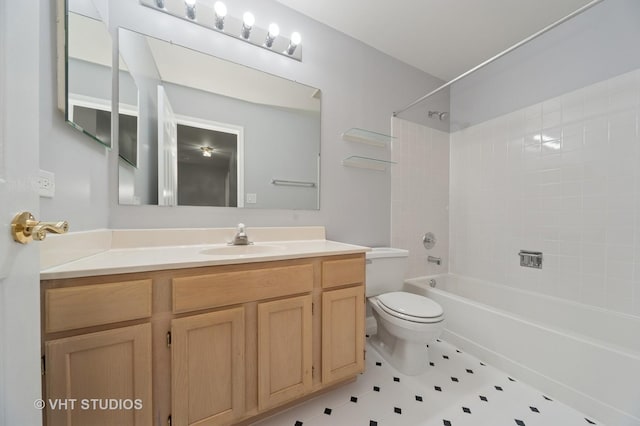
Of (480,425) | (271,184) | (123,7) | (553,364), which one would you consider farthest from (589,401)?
(123,7)

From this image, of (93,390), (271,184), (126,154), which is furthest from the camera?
(271,184)

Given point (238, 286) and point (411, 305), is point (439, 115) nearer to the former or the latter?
point (411, 305)

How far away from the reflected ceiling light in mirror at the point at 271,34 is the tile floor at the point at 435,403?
87.9 inches

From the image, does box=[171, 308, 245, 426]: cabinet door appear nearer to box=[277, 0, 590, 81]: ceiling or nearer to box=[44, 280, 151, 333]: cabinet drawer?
box=[44, 280, 151, 333]: cabinet drawer

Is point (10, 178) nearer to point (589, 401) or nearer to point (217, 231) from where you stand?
point (217, 231)

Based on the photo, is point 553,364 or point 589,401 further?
point 553,364

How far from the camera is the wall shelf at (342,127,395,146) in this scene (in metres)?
1.90

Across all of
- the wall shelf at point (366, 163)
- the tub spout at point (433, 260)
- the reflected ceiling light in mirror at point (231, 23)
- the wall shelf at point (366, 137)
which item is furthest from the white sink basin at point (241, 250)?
the tub spout at point (433, 260)

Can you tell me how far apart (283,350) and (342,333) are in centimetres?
34

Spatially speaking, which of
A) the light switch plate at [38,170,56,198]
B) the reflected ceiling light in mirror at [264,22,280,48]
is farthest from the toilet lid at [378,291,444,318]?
the reflected ceiling light in mirror at [264,22,280,48]

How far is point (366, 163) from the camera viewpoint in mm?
1986

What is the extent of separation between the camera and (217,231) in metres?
1.40

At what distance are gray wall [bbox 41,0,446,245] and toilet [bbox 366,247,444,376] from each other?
30cm

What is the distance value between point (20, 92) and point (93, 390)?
87 centimetres
